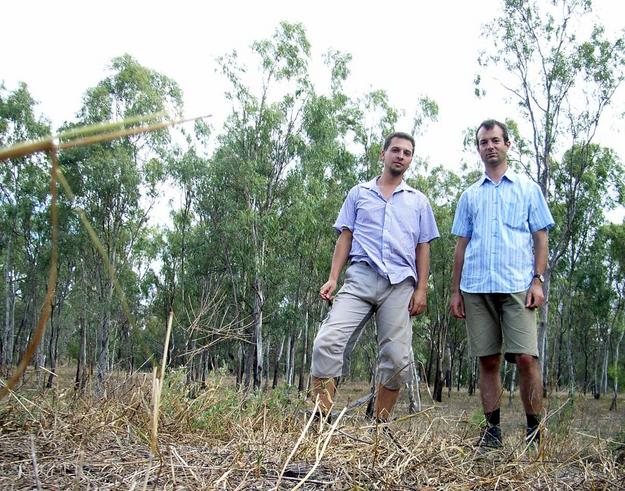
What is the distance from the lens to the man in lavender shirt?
3.07m

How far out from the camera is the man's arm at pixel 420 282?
3.31 meters

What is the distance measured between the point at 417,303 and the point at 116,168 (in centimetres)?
2114

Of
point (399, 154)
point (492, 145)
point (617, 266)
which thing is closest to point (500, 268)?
point (492, 145)

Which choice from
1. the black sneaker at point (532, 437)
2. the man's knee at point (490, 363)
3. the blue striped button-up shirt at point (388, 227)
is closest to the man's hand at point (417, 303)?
the blue striped button-up shirt at point (388, 227)

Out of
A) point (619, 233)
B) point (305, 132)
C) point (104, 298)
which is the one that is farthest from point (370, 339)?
point (619, 233)

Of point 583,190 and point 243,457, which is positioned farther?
point 583,190

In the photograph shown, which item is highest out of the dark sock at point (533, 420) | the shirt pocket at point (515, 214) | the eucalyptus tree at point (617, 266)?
the eucalyptus tree at point (617, 266)

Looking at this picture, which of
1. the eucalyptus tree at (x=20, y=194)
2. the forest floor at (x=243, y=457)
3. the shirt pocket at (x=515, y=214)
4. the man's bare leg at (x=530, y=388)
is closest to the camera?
the forest floor at (x=243, y=457)

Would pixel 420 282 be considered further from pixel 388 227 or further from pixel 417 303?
pixel 388 227

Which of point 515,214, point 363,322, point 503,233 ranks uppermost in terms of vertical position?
point 515,214

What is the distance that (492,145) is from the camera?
3.34m

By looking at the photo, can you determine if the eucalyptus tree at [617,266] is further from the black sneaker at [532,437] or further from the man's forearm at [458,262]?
the black sneaker at [532,437]

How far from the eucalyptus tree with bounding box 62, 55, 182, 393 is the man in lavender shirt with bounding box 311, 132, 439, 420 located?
2004cm

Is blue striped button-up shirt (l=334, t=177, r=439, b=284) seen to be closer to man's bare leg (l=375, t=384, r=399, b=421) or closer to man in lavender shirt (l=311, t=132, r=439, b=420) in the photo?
man in lavender shirt (l=311, t=132, r=439, b=420)
